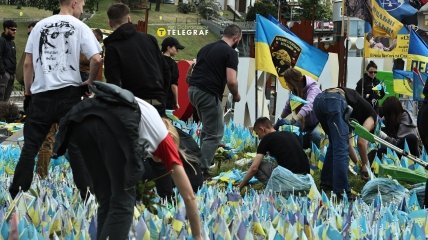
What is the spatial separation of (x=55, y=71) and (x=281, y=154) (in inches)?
93.3

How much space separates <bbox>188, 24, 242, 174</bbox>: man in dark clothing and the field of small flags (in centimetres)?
164

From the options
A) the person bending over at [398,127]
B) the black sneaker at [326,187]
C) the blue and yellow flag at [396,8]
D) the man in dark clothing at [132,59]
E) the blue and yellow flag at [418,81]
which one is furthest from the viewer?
the blue and yellow flag at [396,8]

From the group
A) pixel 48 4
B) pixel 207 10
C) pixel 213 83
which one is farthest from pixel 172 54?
pixel 207 10

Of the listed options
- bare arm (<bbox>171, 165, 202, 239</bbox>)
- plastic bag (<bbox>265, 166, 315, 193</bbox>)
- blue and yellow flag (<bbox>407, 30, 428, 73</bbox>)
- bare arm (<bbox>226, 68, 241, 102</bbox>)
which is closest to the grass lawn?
blue and yellow flag (<bbox>407, 30, 428, 73</bbox>)

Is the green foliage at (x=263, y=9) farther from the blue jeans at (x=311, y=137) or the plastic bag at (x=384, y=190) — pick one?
the plastic bag at (x=384, y=190)

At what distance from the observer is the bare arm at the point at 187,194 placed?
4.17 metres

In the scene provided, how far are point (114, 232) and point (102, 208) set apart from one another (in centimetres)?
27

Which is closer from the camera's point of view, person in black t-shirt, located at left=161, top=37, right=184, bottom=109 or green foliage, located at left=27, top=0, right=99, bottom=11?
person in black t-shirt, located at left=161, top=37, right=184, bottom=109

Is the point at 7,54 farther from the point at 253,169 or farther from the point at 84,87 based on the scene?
the point at 84,87

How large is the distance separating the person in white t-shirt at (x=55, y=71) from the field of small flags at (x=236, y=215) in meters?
0.38

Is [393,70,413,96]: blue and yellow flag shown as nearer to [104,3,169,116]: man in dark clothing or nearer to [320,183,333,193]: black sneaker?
[320,183,333,193]: black sneaker

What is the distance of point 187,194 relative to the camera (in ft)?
13.8

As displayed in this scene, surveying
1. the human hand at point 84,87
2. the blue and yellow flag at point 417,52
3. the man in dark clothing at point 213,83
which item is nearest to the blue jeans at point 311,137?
the man in dark clothing at point 213,83

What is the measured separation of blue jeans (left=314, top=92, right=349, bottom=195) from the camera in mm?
7527
